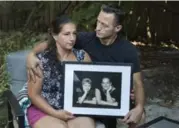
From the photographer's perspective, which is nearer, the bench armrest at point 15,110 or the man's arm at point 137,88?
the bench armrest at point 15,110

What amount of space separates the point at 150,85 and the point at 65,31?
2.90m

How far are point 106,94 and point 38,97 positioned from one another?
491 millimetres

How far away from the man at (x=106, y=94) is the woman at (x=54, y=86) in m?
0.17

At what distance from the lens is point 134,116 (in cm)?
314

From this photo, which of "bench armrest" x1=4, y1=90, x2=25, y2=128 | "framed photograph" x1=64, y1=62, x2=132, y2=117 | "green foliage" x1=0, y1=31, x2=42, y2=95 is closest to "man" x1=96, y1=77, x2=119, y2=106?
"framed photograph" x1=64, y1=62, x2=132, y2=117

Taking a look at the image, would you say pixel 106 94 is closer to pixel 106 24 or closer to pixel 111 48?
pixel 111 48

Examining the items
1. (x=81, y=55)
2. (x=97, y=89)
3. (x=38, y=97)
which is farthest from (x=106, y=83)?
(x=38, y=97)

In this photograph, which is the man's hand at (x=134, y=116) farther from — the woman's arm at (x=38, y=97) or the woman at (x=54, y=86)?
the woman's arm at (x=38, y=97)

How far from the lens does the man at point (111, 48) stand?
3.23m

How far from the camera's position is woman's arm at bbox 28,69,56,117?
320 centimetres

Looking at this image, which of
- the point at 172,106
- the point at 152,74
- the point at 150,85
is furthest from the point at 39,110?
the point at 152,74

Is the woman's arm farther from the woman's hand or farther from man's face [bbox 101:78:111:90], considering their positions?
man's face [bbox 101:78:111:90]

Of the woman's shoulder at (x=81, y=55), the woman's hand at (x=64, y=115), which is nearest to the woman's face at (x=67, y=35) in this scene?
the woman's shoulder at (x=81, y=55)

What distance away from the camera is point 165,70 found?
262 inches
